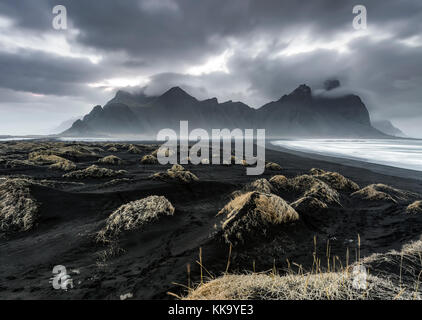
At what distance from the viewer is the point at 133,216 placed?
5816 millimetres

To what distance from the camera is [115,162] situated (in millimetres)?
16719

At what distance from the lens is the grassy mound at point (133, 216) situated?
521 cm

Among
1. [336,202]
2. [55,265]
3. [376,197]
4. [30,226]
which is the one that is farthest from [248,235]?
[376,197]

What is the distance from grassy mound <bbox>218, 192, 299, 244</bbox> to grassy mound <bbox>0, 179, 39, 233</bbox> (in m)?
5.84

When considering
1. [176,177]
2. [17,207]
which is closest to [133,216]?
Result: [17,207]

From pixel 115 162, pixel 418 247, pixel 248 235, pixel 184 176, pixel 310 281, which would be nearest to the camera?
pixel 310 281

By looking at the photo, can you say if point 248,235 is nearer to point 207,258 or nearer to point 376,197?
point 207,258

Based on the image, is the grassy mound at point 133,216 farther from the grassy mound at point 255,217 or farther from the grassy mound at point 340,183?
the grassy mound at point 340,183

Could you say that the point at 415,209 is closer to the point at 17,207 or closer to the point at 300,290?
the point at 300,290

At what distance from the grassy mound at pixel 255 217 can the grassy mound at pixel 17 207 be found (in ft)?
19.2
